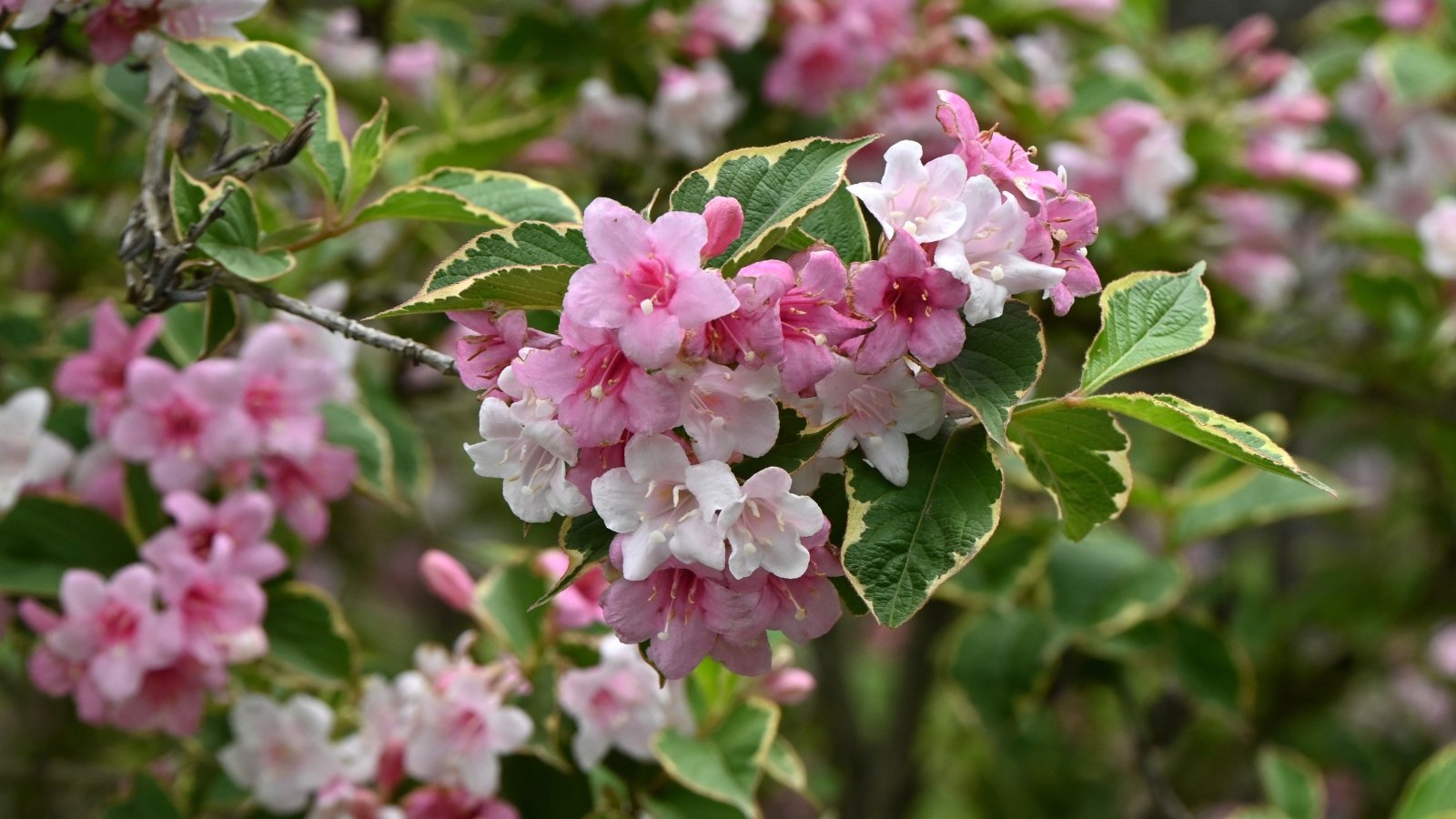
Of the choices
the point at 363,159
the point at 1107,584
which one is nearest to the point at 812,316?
the point at 363,159

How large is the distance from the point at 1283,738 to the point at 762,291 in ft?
6.59

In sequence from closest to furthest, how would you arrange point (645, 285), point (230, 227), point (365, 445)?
1. point (645, 285)
2. point (230, 227)
3. point (365, 445)

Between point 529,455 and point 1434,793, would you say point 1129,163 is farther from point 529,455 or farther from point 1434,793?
point 529,455

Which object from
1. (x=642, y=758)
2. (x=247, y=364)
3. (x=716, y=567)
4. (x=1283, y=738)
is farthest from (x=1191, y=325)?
(x=1283, y=738)

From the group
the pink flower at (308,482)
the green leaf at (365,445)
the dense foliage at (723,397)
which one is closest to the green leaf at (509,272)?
the dense foliage at (723,397)

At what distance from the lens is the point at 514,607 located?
121 centimetres

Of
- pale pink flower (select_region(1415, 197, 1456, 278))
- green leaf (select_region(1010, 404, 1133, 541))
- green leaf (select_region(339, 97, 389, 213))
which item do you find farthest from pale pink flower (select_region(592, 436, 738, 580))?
pale pink flower (select_region(1415, 197, 1456, 278))

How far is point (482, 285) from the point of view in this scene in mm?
683

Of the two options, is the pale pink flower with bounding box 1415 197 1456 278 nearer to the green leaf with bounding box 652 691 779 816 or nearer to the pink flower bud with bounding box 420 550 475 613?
the green leaf with bounding box 652 691 779 816

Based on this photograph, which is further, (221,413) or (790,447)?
(221,413)

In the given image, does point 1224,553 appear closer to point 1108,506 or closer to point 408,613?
point 408,613

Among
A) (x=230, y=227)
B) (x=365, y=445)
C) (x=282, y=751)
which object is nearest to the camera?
(x=230, y=227)

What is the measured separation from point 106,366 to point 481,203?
0.53 metres

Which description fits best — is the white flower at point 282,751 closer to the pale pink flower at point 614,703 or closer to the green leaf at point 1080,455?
the pale pink flower at point 614,703
